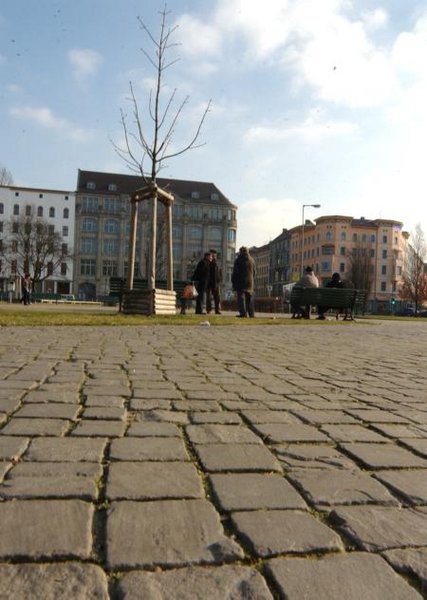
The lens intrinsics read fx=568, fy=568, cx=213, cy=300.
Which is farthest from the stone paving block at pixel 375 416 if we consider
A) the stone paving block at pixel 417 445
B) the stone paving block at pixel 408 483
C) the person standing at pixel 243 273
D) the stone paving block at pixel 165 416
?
the person standing at pixel 243 273

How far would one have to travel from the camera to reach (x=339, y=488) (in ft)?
6.88

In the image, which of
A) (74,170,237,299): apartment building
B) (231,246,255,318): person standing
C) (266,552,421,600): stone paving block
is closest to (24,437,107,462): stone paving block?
(266,552,421,600): stone paving block

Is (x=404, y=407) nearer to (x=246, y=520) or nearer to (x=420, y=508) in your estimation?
(x=420, y=508)

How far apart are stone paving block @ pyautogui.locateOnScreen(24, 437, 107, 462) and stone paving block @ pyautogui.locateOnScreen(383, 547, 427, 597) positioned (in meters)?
1.22

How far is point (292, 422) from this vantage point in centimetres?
314

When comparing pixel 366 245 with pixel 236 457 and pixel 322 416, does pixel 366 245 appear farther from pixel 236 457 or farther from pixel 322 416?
pixel 236 457

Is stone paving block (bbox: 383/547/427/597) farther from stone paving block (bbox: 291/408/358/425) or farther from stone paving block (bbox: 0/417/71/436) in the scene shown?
stone paving block (bbox: 0/417/71/436)

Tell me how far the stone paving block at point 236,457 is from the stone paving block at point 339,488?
0.47ft

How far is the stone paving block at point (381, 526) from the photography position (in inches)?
64.8

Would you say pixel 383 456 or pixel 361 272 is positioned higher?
pixel 361 272

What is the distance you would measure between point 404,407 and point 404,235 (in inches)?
4468

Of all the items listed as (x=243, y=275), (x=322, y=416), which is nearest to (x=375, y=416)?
(x=322, y=416)

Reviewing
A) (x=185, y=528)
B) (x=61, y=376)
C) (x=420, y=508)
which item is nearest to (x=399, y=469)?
(x=420, y=508)

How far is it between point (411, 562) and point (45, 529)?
1025mm
